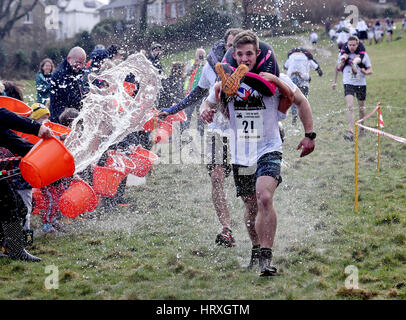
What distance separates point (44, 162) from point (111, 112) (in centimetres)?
188

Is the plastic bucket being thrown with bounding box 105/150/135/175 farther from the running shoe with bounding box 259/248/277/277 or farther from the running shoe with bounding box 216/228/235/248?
the running shoe with bounding box 259/248/277/277

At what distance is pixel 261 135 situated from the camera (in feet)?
13.9

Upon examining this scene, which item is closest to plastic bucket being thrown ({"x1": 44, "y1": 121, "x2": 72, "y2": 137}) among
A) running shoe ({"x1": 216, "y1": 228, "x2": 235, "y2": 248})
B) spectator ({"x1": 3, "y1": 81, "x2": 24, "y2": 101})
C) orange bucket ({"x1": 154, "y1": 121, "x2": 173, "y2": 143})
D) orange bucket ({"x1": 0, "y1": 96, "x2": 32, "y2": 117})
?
orange bucket ({"x1": 0, "y1": 96, "x2": 32, "y2": 117})

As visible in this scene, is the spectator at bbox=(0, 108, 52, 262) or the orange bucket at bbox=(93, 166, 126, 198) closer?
the spectator at bbox=(0, 108, 52, 262)

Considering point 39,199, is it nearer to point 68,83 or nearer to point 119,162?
point 119,162

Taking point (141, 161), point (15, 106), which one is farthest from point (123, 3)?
point (15, 106)

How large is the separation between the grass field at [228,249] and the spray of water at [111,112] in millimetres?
926

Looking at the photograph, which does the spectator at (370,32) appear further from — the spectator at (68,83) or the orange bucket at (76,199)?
the orange bucket at (76,199)

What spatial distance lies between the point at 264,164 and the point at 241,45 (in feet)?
3.17

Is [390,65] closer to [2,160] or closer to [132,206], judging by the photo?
[132,206]

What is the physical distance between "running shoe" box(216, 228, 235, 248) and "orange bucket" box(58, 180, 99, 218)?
5.01 ft

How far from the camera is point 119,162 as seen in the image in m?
6.35

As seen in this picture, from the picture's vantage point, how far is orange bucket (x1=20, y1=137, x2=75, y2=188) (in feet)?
14.3
